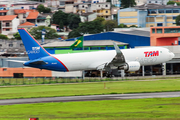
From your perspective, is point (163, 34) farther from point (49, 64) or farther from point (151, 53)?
point (49, 64)

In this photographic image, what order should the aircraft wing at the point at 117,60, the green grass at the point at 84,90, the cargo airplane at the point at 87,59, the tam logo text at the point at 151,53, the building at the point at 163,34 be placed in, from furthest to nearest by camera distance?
the building at the point at 163,34 < the tam logo text at the point at 151,53 < the cargo airplane at the point at 87,59 < the aircraft wing at the point at 117,60 < the green grass at the point at 84,90

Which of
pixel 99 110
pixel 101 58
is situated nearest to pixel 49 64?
pixel 101 58

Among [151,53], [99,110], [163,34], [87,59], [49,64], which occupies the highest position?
[163,34]

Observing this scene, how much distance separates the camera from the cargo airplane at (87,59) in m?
65.8

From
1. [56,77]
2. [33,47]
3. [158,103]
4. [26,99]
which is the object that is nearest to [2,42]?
[56,77]

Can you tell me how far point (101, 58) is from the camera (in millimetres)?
68312

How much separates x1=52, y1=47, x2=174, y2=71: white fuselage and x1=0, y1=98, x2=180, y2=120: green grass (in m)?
27.1

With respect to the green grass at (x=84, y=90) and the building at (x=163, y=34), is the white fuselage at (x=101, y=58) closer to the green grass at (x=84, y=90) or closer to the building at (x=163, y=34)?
the green grass at (x=84, y=90)

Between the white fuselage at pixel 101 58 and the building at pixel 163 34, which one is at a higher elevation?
the building at pixel 163 34

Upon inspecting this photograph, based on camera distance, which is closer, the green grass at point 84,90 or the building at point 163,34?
the green grass at point 84,90

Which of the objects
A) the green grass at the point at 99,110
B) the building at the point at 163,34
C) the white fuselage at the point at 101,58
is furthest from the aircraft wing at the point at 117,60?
the green grass at the point at 99,110

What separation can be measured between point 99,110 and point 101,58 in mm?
→ 34153

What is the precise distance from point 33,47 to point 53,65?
14.3 ft

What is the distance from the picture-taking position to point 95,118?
30.9 m
